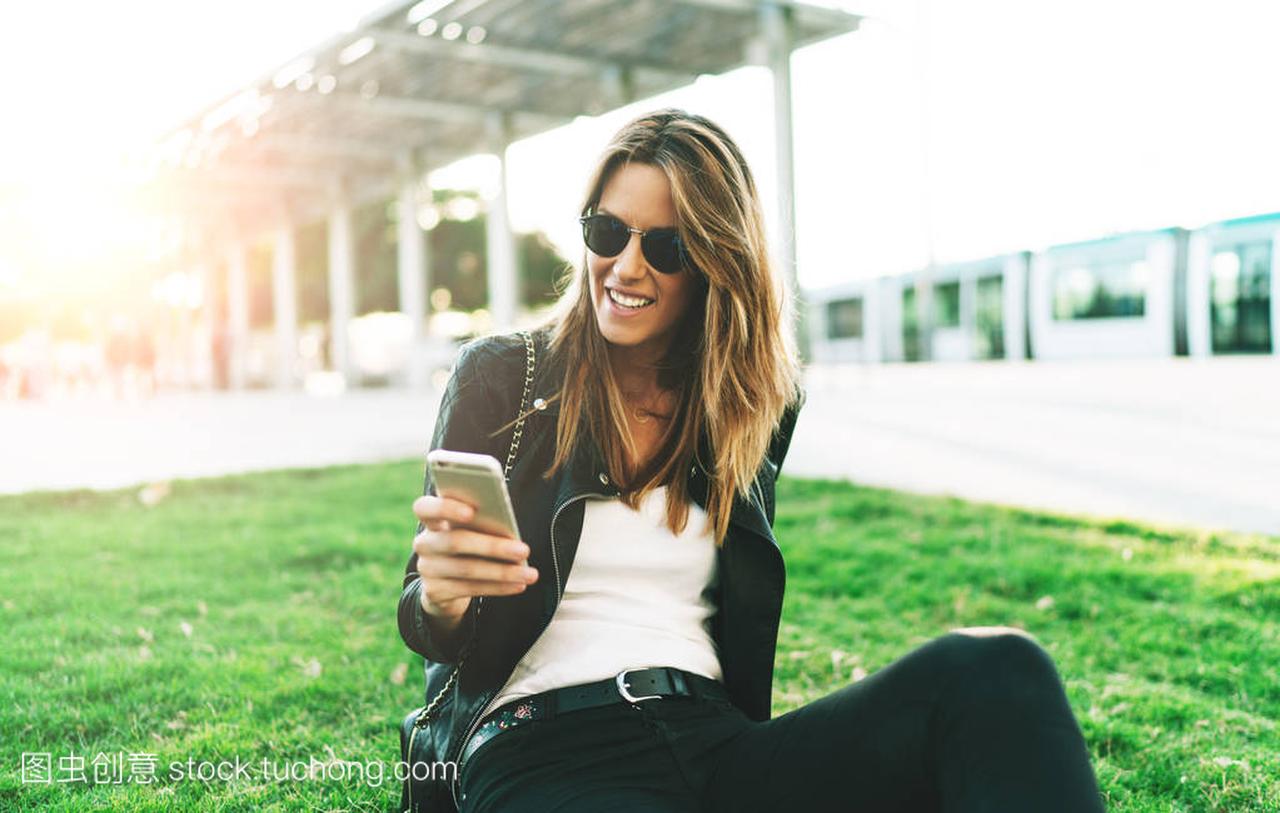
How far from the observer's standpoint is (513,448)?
2283 millimetres

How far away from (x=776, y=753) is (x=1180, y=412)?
10.5m

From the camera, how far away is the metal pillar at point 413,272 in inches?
982

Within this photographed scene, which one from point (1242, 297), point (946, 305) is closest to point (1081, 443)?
point (1242, 297)

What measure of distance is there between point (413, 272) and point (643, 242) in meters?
23.4

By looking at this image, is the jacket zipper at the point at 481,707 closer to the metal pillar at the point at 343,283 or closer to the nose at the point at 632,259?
the nose at the point at 632,259

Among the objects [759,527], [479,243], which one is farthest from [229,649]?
[479,243]

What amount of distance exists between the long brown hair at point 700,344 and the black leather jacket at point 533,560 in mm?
50

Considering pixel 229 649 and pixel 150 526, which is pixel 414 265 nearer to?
pixel 150 526

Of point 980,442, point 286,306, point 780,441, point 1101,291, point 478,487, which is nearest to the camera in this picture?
point 478,487

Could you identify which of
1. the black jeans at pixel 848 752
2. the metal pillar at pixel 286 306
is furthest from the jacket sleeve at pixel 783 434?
the metal pillar at pixel 286 306

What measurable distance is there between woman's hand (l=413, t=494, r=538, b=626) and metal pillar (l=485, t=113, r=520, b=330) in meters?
19.6

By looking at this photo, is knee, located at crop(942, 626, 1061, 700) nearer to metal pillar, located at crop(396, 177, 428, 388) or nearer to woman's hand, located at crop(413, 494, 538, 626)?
woman's hand, located at crop(413, 494, 538, 626)

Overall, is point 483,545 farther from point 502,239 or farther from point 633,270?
point 502,239

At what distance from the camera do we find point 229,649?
4285 millimetres
